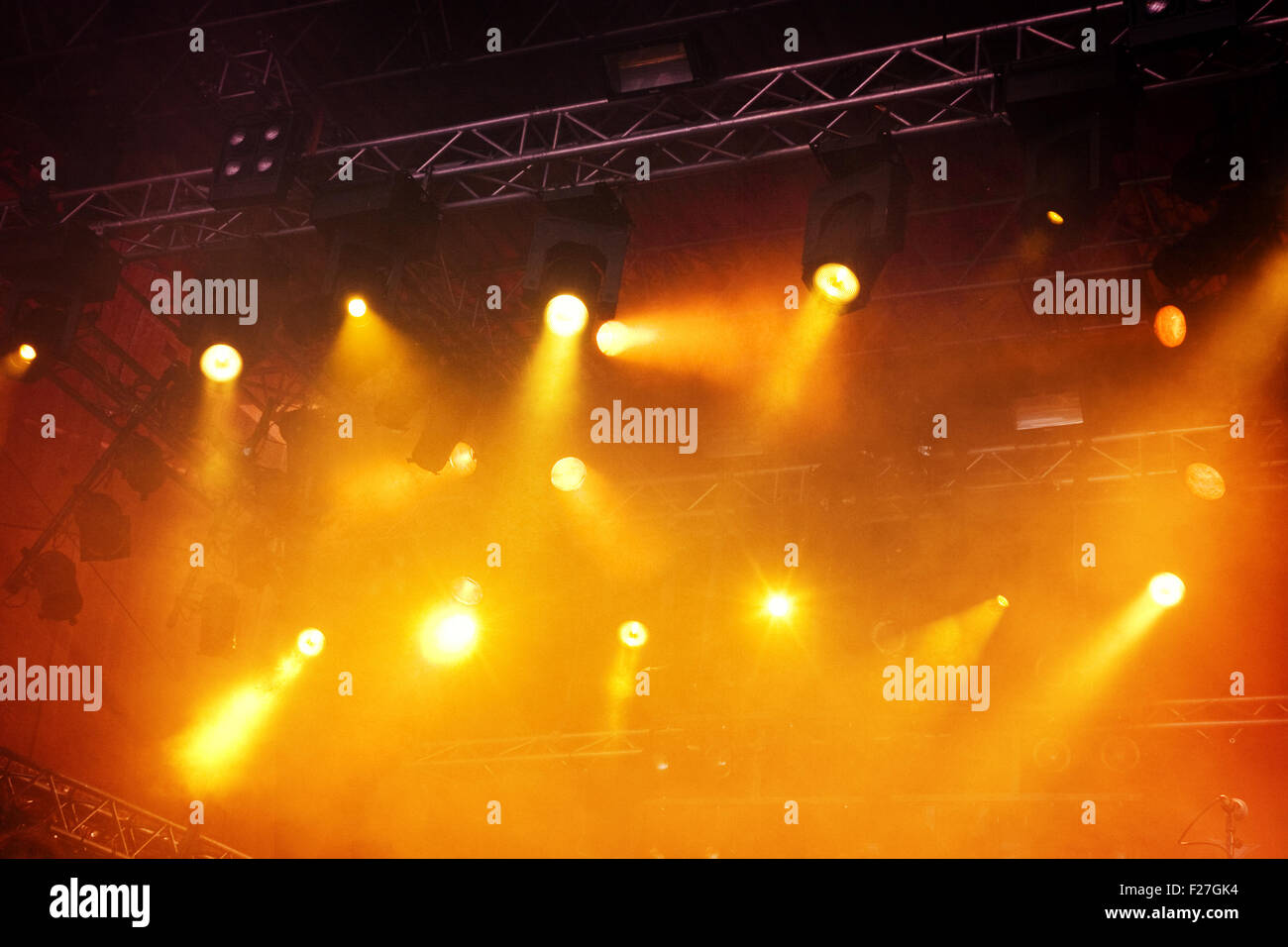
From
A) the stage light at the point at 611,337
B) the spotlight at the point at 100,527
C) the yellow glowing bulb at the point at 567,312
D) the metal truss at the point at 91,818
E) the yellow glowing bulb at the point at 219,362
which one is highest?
the stage light at the point at 611,337

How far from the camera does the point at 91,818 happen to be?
7270mm

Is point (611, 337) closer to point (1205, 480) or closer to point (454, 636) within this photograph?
point (454, 636)

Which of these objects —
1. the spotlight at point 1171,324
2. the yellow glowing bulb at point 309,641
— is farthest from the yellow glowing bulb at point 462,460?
the spotlight at point 1171,324

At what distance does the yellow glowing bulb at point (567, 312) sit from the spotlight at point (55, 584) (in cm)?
423

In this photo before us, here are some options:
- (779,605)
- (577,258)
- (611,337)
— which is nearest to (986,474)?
(779,605)

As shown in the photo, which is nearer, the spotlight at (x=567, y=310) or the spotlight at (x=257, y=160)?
the spotlight at (x=567, y=310)

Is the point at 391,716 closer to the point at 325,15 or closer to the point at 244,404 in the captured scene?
the point at 244,404

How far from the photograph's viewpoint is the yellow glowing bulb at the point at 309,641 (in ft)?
28.6

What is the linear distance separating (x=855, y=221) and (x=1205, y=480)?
4819 mm

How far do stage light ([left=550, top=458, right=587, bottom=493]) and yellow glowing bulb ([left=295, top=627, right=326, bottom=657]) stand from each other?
2.96 metres

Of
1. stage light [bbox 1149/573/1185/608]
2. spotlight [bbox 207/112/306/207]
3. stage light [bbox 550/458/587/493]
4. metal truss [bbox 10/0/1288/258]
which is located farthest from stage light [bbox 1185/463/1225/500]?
spotlight [bbox 207/112/306/207]

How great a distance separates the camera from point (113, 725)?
801cm

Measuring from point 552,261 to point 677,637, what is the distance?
574 centimetres

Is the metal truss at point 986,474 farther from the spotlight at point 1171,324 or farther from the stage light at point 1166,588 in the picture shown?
the spotlight at point 1171,324
